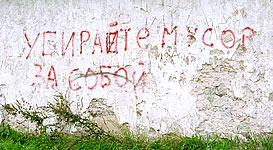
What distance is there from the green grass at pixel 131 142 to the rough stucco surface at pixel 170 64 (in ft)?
0.34

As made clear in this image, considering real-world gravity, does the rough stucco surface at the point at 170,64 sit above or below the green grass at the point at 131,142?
above

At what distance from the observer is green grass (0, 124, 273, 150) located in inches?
131

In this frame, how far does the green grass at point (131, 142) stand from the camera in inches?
131

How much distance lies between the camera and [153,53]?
3.61 metres

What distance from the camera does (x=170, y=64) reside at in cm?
356

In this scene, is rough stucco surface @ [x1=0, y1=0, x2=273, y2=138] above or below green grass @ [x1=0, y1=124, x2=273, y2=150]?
above

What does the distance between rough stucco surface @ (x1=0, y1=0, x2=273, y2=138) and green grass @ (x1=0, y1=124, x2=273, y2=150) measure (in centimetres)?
10

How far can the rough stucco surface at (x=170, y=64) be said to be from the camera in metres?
3.39

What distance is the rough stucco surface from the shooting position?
3.39 m

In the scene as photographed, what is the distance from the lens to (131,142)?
3.50 meters

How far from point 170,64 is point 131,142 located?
98 centimetres

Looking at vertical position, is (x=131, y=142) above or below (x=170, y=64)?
→ below

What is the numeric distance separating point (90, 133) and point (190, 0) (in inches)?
74.6

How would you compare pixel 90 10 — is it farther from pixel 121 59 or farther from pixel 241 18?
pixel 241 18
